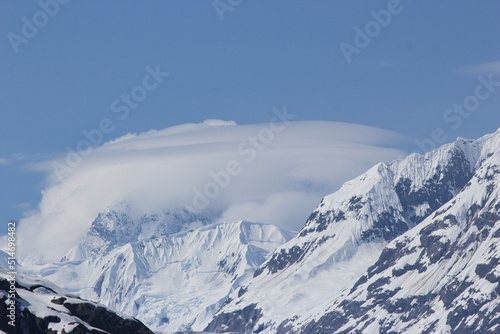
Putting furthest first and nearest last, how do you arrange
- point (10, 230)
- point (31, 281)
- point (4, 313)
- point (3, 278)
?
point (31, 281), point (3, 278), point (4, 313), point (10, 230)

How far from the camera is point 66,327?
17425cm

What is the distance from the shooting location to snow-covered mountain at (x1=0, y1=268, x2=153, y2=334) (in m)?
172

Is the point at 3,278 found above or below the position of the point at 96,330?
above

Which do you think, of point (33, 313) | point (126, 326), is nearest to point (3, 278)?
point (33, 313)

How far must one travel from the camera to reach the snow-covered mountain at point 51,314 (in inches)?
6782

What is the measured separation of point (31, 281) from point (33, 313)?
2287 centimetres

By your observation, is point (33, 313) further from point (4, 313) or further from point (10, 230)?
point (10, 230)

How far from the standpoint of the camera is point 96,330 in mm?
178750

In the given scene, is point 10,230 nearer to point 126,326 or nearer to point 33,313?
point 33,313

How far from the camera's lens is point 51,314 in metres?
176

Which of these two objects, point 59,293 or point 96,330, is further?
point 59,293

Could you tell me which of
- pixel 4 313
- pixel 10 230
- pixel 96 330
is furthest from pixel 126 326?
pixel 10 230

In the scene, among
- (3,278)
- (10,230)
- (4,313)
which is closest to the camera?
(10,230)

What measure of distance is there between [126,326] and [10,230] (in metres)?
43.9
